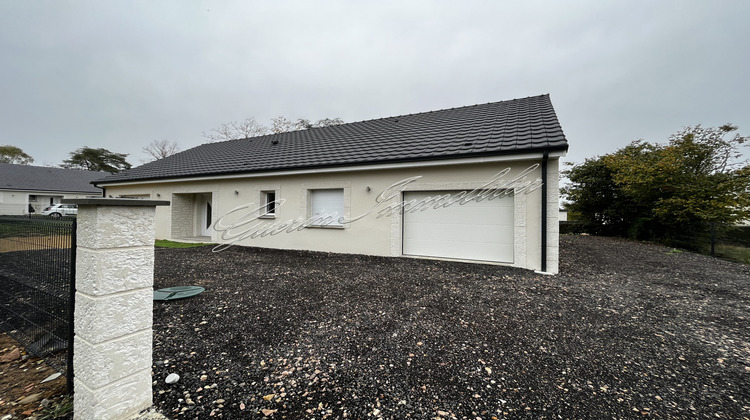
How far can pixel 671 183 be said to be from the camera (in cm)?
1116

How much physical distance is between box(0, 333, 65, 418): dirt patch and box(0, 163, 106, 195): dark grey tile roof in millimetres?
33769

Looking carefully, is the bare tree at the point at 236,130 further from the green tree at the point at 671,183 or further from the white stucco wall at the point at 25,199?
the green tree at the point at 671,183

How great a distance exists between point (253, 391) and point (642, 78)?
630 inches

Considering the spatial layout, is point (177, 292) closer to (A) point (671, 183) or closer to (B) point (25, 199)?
(A) point (671, 183)

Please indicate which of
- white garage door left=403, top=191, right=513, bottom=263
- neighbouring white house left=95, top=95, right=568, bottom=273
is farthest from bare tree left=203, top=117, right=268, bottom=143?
white garage door left=403, top=191, right=513, bottom=263

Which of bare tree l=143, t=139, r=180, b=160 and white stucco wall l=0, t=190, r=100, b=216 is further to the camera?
bare tree l=143, t=139, r=180, b=160

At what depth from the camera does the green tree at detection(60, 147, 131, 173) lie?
3647 centimetres

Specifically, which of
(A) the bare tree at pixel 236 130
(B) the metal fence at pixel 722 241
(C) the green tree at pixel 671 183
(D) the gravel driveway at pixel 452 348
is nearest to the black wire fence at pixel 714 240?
(B) the metal fence at pixel 722 241

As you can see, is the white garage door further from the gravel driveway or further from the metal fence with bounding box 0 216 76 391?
the metal fence with bounding box 0 216 76 391

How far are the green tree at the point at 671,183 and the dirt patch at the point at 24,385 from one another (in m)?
16.4

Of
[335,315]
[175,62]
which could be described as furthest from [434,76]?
[335,315]

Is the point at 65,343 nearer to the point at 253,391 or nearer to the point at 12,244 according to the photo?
the point at 253,391

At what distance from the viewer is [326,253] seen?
25.7ft

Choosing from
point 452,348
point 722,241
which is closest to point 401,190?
point 452,348
